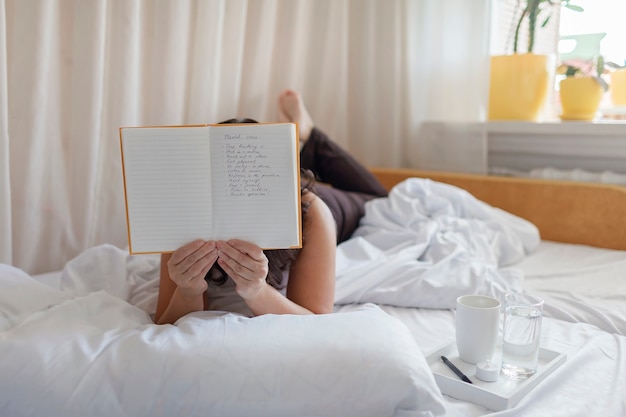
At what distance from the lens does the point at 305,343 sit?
27.8 inches

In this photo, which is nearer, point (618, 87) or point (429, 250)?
point (429, 250)

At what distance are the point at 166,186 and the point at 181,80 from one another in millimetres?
815

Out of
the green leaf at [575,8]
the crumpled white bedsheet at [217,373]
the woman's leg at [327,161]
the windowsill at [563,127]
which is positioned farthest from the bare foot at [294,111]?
the crumpled white bedsheet at [217,373]

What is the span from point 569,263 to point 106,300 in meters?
1.07

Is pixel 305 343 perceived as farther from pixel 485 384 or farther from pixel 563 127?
pixel 563 127

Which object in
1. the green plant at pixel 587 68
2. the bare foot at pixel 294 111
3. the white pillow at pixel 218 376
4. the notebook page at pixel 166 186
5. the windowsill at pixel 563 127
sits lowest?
the white pillow at pixel 218 376

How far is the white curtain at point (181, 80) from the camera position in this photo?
4.06 feet

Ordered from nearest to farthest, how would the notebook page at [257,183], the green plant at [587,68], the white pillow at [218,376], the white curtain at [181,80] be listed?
the white pillow at [218,376], the notebook page at [257,183], the white curtain at [181,80], the green plant at [587,68]

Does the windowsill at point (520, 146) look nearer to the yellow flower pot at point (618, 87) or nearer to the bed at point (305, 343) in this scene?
the yellow flower pot at point (618, 87)

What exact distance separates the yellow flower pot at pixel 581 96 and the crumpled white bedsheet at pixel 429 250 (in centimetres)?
47

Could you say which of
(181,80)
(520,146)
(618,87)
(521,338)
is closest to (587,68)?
(618,87)

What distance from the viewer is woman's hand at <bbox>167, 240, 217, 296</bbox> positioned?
2.54 ft

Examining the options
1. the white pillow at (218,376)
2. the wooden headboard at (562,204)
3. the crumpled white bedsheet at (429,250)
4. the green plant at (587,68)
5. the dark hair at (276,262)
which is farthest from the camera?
the green plant at (587,68)

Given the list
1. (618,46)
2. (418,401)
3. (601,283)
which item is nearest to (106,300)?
(418,401)
